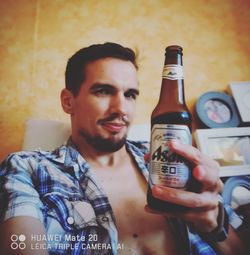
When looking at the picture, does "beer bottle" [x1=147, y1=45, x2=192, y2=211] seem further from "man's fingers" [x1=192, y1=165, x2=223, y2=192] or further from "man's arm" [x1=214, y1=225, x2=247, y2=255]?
"man's arm" [x1=214, y1=225, x2=247, y2=255]

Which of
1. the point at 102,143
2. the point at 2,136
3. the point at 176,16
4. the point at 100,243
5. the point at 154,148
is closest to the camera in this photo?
the point at 154,148

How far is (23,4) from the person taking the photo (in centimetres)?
110

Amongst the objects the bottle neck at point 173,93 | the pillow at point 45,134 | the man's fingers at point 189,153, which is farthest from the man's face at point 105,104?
the man's fingers at point 189,153

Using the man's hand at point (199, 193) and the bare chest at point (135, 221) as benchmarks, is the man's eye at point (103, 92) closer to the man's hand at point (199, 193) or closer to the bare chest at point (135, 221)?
the bare chest at point (135, 221)

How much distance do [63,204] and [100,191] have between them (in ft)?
0.35

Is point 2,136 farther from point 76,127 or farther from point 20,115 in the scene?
point 76,127

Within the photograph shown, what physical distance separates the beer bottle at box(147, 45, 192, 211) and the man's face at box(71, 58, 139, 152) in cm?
25

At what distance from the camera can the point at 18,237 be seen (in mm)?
531

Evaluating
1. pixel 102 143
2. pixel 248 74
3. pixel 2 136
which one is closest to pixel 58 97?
pixel 2 136

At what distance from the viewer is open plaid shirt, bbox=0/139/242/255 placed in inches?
23.1

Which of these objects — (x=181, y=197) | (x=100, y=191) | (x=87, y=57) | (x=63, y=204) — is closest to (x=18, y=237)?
(x=63, y=204)

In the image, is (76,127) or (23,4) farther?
(23,4)

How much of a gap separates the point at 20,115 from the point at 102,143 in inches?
18.7

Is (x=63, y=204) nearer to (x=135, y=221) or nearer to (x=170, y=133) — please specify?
(x=135, y=221)
